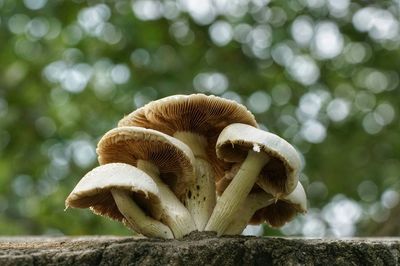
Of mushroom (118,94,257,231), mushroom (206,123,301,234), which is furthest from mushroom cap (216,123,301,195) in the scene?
mushroom (118,94,257,231)

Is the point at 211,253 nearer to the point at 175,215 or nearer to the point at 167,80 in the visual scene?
the point at 175,215

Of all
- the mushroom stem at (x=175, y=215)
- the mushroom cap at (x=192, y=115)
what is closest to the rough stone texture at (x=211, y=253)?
the mushroom stem at (x=175, y=215)

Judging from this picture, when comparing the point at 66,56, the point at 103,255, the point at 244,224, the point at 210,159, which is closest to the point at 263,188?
the point at 244,224

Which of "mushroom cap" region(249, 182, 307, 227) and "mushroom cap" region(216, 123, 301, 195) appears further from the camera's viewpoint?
"mushroom cap" region(249, 182, 307, 227)

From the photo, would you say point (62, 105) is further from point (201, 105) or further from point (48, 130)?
point (201, 105)

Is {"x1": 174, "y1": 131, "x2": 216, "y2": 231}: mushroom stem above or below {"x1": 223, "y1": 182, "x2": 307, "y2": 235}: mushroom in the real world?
above

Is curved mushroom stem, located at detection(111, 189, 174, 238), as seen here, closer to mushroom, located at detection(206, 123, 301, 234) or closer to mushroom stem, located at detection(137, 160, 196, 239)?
mushroom stem, located at detection(137, 160, 196, 239)

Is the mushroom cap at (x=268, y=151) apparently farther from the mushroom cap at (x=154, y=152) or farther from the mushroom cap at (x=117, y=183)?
the mushroom cap at (x=117, y=183)
